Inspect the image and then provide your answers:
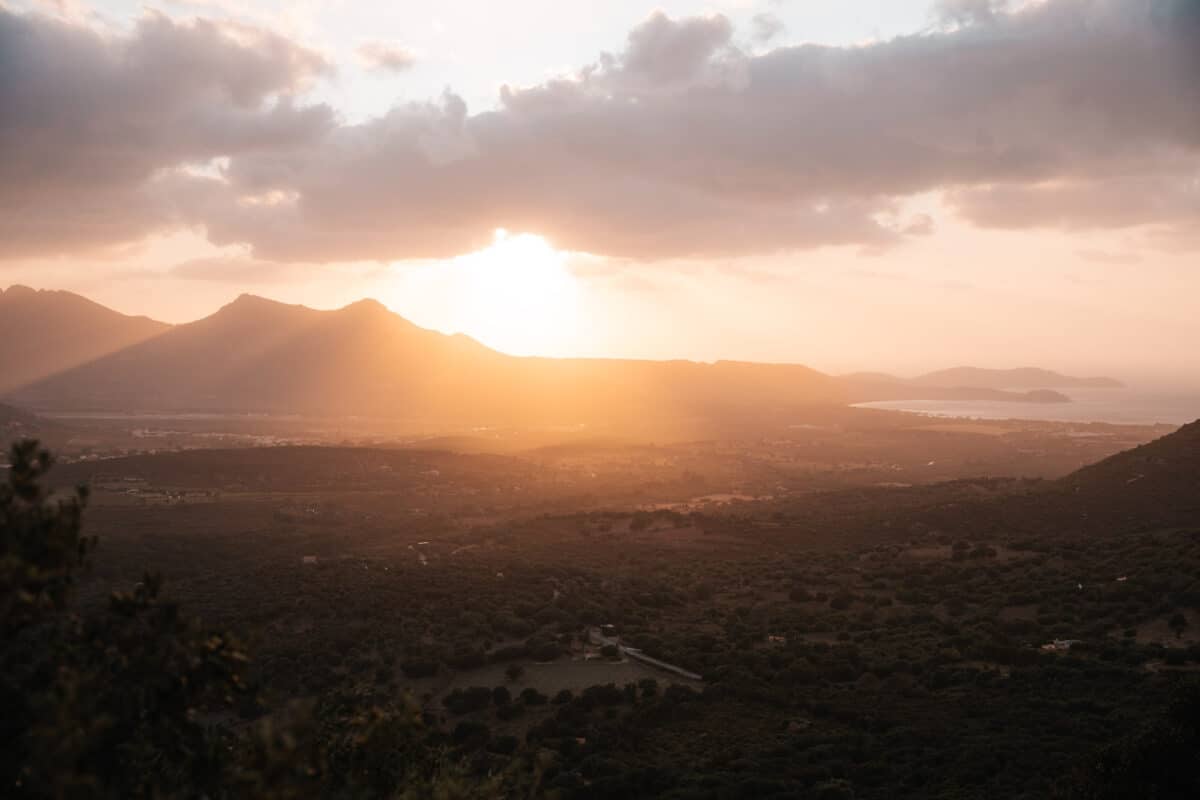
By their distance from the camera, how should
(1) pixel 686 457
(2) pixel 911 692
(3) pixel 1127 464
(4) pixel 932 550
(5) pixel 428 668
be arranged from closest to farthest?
(2) pixel 911 692
(5) pixel 428 668
(4) pixel 932 550
(3) pixel 1127 464
(1) pixel 686 457

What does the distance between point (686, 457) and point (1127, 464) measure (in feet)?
235

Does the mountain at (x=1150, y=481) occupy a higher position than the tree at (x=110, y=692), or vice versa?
the tree at (x=110, y=692)

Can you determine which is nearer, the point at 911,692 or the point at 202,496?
the point at 911,692

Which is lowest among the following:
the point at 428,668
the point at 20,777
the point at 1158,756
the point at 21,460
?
the point at 428,668

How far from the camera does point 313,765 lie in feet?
31.8

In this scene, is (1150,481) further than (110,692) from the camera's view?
Yes

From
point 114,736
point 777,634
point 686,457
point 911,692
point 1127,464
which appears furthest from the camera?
point 686,457

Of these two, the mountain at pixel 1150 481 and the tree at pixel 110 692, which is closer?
the tree at pixel 110 692

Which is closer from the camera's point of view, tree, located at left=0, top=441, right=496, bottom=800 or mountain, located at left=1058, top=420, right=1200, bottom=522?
tree, located at left=0, top=441, right=496, bottom=800

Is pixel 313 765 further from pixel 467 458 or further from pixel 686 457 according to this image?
pixel 686 457

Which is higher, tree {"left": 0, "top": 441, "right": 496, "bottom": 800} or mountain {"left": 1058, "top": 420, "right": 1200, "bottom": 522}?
tree {"left": 0, "top": 441, "right": 496, "bottom": 800}

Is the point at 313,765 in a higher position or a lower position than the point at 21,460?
lower

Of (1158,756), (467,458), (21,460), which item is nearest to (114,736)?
(21,460)

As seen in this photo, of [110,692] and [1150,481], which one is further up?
[110,692]
